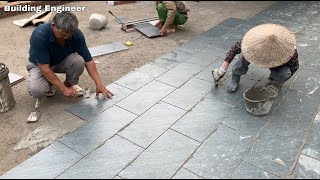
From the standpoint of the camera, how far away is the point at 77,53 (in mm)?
4000

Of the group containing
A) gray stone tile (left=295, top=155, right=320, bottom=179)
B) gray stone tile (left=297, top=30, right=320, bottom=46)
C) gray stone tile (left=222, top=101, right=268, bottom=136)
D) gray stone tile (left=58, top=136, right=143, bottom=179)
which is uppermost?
gray stone tile (left=297, top=30, right=320, bottom=46)

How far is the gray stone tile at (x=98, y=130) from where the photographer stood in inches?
126

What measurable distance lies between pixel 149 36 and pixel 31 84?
2854 mm

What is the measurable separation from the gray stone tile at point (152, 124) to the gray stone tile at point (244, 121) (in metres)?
0.56

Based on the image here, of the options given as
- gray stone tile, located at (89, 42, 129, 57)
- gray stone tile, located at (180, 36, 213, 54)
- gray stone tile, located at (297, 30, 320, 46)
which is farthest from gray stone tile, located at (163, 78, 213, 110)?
gray stone tile, located at (297, 30, 320, 46)

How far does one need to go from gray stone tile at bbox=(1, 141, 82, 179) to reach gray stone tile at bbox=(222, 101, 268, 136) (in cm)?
170

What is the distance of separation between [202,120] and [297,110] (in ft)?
3.86

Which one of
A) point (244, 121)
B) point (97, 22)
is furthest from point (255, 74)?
point (97, 22)

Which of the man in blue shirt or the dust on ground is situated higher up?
the man in blue shirt

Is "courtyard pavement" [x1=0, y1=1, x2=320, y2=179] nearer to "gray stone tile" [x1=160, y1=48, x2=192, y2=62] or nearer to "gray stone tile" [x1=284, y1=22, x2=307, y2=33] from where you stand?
"gray stone tile" [x1=160, y1=48, x2=192, y2=62]

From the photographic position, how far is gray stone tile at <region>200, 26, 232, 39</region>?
242 inches

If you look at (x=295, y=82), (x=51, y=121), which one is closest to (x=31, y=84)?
(x=51, y=121)

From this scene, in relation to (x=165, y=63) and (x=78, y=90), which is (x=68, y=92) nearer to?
(x=78, y=90)

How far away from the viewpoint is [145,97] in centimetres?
404
